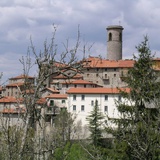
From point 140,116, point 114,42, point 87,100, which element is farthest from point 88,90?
point 140,116

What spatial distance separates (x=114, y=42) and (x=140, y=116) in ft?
273

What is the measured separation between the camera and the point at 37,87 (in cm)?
791

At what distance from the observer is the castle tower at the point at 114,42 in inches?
3563

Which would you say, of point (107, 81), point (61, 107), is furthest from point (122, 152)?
point (107, 81)

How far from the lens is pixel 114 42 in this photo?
3578 inches

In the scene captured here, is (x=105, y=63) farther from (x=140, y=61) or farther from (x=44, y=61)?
(x=44, y=61)

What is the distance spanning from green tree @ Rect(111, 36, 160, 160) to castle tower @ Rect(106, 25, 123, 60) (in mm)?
71829

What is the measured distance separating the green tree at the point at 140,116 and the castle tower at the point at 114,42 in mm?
71829

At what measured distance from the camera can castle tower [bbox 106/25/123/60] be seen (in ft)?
297

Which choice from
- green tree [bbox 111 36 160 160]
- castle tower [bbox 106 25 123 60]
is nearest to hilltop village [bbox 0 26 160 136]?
castle tower [bbox 106 25 123 60]

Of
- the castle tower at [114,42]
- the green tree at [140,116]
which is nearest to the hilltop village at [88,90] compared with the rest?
the castle tower at [114,42]

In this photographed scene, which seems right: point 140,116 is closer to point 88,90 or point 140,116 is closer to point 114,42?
point 88,90

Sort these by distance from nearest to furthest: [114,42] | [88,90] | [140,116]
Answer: [140,116] → [88,90] → [114,42]

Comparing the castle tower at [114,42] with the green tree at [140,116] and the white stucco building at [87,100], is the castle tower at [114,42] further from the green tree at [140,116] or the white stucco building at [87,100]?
the green tree at [140,116]
